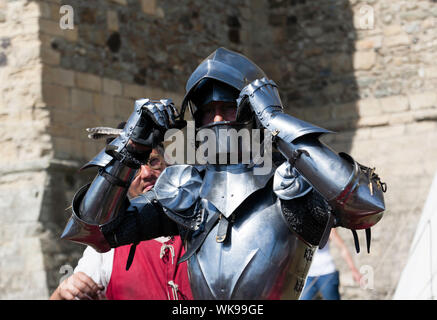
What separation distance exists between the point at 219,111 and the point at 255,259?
0.65 meters

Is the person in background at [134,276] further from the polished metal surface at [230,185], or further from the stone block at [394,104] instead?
the stone block at [394,104]

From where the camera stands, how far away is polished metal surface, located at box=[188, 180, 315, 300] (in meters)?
4.05

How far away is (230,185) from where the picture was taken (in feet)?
13.8

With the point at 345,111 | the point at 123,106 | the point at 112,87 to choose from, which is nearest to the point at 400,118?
the point at 345,111

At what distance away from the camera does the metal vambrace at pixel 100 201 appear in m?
4.19

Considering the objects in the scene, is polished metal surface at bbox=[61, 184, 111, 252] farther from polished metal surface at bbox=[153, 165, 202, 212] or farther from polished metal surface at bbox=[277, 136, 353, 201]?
polished metal surface at bbox=[277, 136, 353, 201]

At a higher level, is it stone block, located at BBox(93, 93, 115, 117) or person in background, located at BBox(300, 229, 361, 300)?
stone block, located at BBox(93, 93, 115, 117)

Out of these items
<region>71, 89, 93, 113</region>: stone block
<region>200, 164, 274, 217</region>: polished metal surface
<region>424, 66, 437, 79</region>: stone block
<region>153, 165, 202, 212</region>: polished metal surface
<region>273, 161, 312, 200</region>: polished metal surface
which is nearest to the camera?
<region>273, 161, 312, 200</region>: polished metal surface

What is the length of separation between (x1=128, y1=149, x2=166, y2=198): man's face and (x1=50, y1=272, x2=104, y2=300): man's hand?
561mm

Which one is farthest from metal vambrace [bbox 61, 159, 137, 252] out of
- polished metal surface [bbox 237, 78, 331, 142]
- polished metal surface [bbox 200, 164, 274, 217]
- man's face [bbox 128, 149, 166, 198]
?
man's face [bbox 128, 149, 166, 198]

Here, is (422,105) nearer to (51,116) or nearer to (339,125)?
(339,125)

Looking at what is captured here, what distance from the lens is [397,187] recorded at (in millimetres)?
10516

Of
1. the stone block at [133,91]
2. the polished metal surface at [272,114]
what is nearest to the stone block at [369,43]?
the stone block at [133,91]
